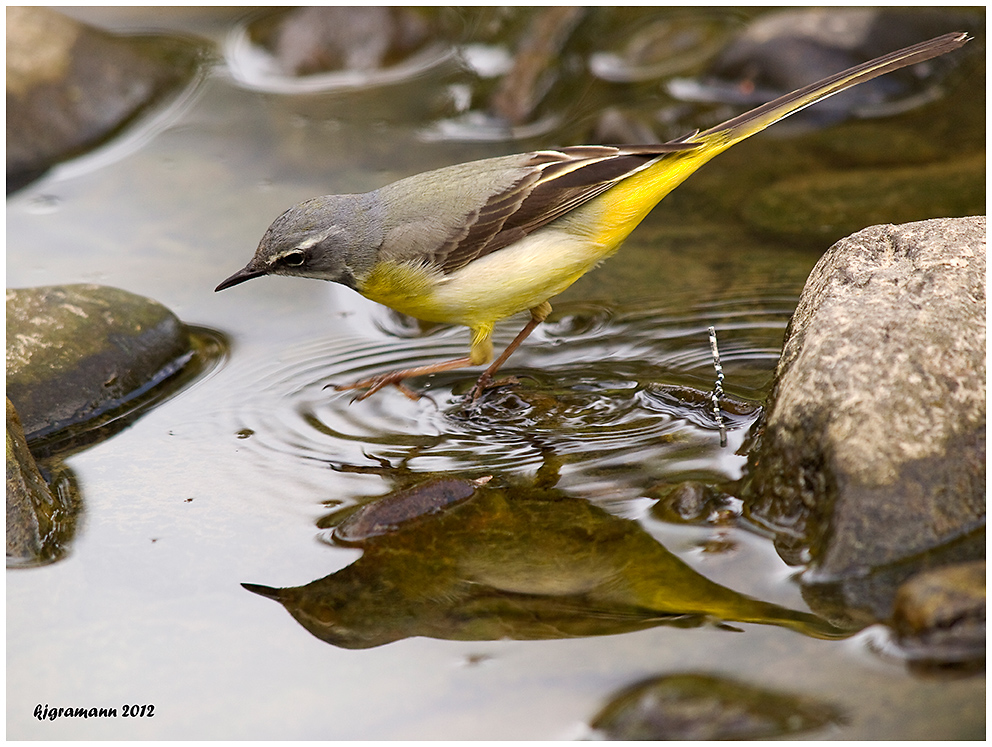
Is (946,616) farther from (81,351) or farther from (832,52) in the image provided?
(832,52)

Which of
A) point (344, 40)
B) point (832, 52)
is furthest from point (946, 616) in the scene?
point (344, 40)

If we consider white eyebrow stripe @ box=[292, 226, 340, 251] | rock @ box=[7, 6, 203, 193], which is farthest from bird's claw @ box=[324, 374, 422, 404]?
rock @ box=[7, 6, 203, 193]

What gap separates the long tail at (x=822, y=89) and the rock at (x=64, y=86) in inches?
255

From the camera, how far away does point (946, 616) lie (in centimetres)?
377

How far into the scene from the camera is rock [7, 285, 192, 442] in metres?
6.16

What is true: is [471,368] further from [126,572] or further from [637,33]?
[637,33]

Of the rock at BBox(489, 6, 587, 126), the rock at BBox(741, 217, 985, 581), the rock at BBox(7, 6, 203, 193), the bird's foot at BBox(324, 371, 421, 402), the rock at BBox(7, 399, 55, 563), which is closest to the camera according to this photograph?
the rock at BBox(741, 217, 985, 581)

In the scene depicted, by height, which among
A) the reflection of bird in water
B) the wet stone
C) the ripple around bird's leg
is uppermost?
the ripple around bird's leg

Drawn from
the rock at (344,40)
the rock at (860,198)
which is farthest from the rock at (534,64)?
the rock at (860,198)

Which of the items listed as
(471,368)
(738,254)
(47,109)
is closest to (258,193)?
(47,109)

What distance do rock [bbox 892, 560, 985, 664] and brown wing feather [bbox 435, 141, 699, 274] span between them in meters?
3.22

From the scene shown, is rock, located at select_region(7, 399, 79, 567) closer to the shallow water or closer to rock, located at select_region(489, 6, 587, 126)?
the shallow water

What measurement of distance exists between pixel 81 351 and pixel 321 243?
5.76 ft

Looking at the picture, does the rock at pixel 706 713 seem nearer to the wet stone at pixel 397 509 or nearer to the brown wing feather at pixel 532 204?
the wet stone at pixel 397 509
